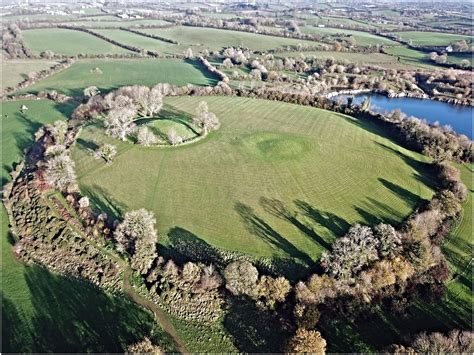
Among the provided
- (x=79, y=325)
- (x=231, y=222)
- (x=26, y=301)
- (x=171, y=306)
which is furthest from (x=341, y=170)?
(x=26, y=301)

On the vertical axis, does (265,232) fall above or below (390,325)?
above

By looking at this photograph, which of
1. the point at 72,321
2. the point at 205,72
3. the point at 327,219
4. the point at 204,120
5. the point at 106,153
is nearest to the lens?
the point at 72,321

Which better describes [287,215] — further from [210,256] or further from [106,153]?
[106,153]

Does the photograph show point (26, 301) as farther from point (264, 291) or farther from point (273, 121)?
point (273, 121)

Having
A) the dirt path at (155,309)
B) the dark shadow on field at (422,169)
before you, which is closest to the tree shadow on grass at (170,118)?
the dirt path at (155,309)

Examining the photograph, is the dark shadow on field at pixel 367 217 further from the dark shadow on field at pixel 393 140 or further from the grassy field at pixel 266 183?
the dark shadow on field at pixel 393 140

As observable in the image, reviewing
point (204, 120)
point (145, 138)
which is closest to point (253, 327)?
point (145, 138)

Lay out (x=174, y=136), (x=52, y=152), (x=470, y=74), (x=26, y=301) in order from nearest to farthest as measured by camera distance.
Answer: (x=26, y=301), (x=52, y=152), (x=174, y=136), (x=470, y=74)

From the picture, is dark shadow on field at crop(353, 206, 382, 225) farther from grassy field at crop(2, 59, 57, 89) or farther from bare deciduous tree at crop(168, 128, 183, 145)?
grassy field at crop(2, 59, 57, 89)
